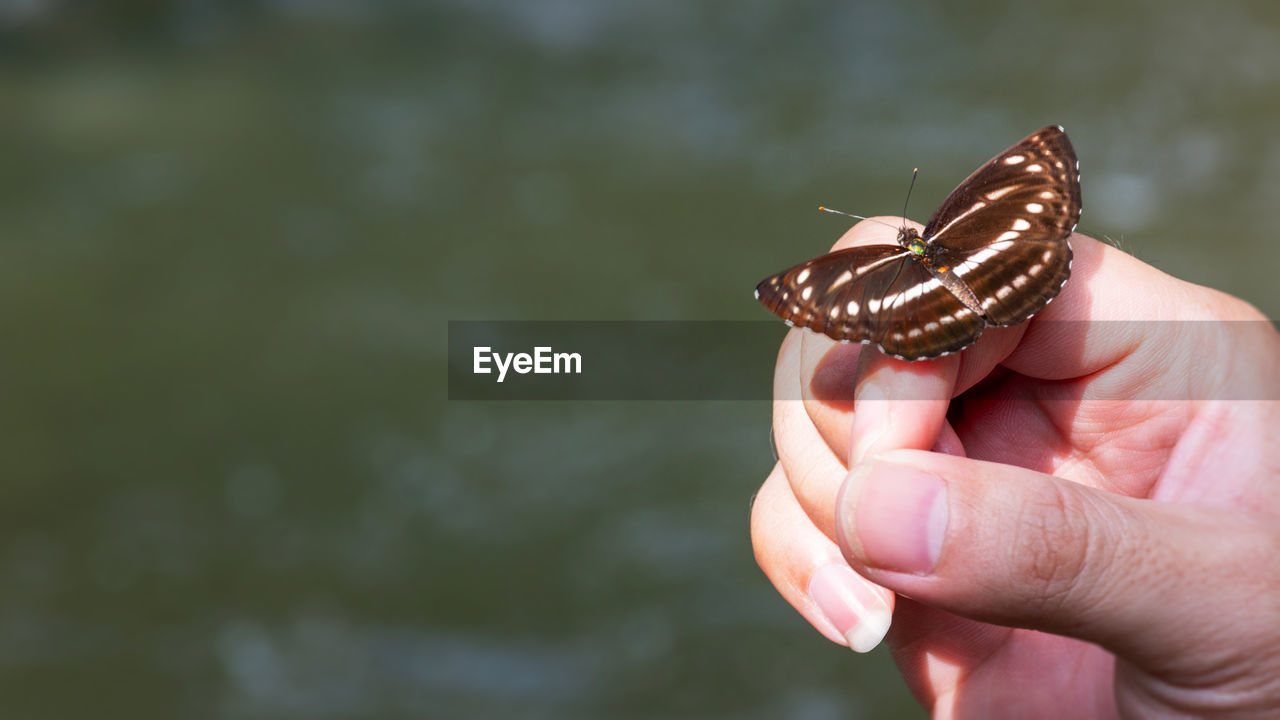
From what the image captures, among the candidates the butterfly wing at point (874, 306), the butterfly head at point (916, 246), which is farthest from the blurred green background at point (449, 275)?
the butterfly wing at point (874, 306)

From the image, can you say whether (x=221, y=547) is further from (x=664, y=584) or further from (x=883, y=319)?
(x=883, y=319)

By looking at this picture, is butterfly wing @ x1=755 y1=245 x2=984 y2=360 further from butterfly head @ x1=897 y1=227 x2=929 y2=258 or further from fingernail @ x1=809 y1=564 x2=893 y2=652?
fingernail @ x1=809 y1=564 x2=893 y2=652

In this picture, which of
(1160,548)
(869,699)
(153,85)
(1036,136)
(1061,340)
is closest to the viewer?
(1160,548)

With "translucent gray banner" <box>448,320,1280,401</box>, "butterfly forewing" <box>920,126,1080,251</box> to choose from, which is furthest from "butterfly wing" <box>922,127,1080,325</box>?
"translucent gray banner" <box>448,320,1280,401</box>

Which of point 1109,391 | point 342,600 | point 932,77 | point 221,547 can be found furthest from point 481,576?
point 932,77

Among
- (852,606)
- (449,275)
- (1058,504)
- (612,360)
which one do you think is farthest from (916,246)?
(449,275)

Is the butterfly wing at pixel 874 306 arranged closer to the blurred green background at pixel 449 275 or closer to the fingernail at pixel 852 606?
the fingernail at pixel 852 606

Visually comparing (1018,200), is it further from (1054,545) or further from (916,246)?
(1054,545)
